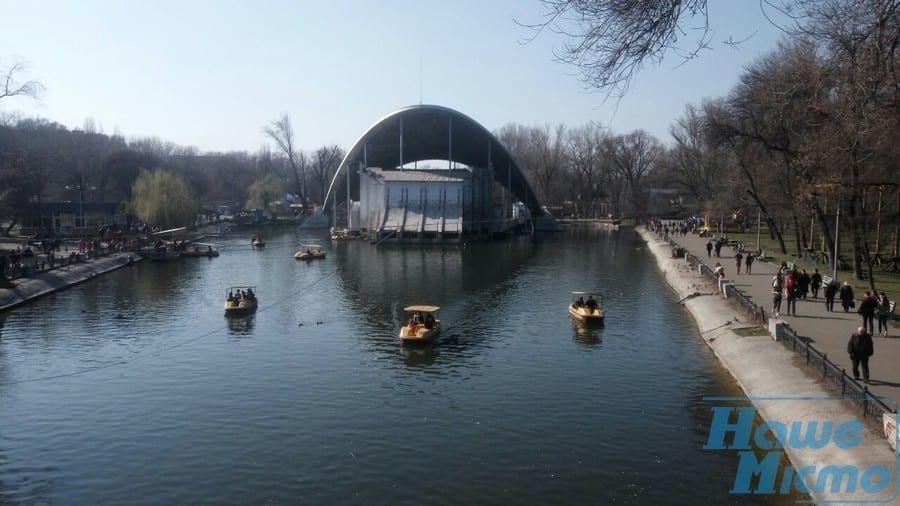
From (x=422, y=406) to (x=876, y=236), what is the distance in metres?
35.3

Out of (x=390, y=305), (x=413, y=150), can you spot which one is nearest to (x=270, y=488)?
(x=390, y=305)

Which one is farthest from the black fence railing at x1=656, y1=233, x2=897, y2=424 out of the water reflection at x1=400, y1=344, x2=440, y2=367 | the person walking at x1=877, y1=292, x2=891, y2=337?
the water reflection at x1=400, y1=344, x2=440, y2=367

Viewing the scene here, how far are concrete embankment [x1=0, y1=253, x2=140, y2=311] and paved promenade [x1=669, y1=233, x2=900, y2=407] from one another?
3525 cm

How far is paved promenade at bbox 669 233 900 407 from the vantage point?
18.8 meters

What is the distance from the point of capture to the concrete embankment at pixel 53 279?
128 ft

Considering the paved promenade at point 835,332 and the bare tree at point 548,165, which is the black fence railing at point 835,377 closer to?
the paved promenade at point 835,332

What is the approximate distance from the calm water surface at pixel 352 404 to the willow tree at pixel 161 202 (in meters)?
40.9

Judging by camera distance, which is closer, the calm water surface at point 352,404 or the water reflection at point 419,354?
the calm water surface at point 352,404

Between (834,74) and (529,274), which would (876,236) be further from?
(834,74)

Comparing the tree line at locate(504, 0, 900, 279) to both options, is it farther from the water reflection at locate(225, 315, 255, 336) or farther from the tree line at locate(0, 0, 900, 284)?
the water reflection at locate(225, 315, 255, 336)

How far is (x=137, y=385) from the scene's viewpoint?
23703mm

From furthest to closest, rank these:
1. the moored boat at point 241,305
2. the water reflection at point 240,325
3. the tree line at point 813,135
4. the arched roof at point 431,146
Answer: the arched roof at point 431,146
the moored boat at point 241,305
the water reflection at point 240,325
the tree line at point 813,135

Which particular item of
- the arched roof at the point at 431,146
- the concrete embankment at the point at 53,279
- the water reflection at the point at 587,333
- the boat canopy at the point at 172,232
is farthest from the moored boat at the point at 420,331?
the arched roof at the point at 431,146

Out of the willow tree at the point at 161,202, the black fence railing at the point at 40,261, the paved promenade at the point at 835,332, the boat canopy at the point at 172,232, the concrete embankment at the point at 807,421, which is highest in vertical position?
the willow tree at the point at 161,202
